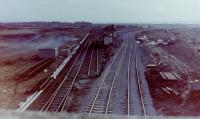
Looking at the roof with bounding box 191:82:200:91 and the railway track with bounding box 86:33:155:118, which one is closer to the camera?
the railway track with bounding box 86:33:155:118

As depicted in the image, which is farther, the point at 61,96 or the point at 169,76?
the point at 169,76

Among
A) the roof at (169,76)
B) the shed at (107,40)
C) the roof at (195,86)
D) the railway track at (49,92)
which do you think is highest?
the shed at (107,40)

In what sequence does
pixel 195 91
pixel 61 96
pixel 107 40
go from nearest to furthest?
pixel 61 96
pixel 195 91
pixel 107 40

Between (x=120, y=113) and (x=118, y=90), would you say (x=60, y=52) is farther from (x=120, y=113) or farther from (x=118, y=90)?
(x=120, y=113)

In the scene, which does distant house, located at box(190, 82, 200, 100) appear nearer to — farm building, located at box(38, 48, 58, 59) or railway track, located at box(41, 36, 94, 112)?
railway track, located at box(41, 36, 94, 112)

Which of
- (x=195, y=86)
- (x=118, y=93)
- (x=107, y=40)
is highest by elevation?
(x=107, y=40)

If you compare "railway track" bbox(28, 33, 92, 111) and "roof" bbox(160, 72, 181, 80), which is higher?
"railway track" bbox(28, 33, 92, 111)

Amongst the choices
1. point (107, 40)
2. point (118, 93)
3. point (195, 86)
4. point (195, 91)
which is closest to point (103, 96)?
point (118, 93)

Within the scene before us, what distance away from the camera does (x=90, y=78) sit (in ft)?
59.6

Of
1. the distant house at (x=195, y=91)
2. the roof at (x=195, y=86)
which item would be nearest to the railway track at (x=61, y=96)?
the distant house at (x=195, y=91)

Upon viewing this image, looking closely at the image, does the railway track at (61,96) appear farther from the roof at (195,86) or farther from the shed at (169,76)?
the roof at (195,86)

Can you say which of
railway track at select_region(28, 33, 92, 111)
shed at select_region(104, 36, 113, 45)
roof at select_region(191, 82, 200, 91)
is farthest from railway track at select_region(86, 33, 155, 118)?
shed at select_region(104, 36, 113, 45)

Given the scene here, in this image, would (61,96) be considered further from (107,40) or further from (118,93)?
(107,40)

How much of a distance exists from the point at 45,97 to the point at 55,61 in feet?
37.6
